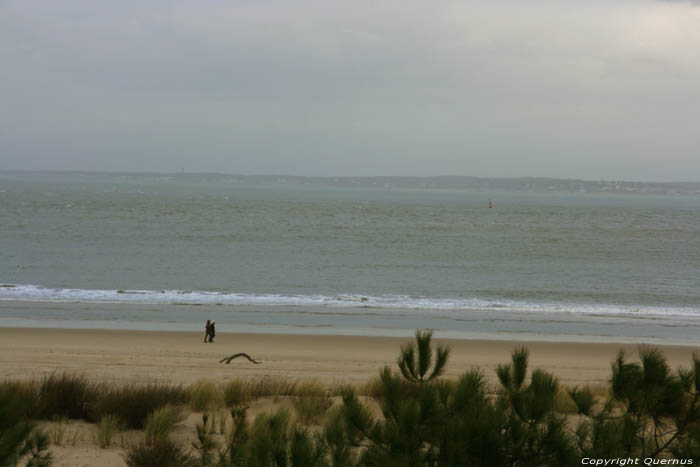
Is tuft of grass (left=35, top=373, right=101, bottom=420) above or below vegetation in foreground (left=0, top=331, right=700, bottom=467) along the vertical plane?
below

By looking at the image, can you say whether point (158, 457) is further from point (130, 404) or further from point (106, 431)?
point (130, 404)

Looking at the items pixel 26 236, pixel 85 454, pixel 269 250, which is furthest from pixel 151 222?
pixel 85 454

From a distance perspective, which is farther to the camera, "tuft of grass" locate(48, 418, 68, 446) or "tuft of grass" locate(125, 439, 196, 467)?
"tuft of grass" locate(48, 418, 68, 446)

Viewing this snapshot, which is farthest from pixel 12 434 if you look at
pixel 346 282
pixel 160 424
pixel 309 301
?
pixel 346 282

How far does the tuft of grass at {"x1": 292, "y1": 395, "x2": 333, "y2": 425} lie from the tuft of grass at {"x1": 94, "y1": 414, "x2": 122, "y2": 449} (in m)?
2.03

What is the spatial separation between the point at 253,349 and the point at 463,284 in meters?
17.3

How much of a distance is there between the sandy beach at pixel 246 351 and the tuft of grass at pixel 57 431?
3.16 meters

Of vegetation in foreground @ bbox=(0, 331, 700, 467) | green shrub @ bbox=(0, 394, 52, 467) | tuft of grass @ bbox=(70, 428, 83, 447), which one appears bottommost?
tuft of grass @ bbox=(70, 428, 83, 447)

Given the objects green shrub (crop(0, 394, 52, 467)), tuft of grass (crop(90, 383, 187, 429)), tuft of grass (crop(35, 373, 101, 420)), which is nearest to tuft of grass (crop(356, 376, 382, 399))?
tuft of grass (crop(90, 383, 187, 429))

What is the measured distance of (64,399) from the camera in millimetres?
7578

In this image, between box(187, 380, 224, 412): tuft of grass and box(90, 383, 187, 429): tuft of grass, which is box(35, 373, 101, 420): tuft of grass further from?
box(187, 380, 224, 412): tuft of grass

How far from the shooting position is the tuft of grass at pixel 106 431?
6.64m

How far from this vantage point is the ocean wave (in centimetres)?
2423

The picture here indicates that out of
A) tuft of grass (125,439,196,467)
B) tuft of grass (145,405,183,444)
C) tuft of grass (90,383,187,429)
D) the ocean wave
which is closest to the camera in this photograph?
tuft of grass (125,439,196,467)
